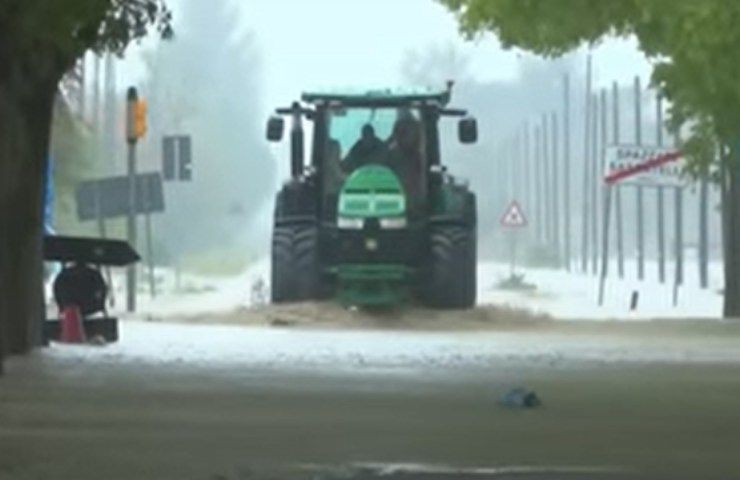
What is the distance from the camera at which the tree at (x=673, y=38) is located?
3959cm

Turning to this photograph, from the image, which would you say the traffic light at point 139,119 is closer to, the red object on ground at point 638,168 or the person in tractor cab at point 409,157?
the person in tractor cab at point 409,157

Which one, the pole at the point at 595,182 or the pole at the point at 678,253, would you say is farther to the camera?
the pole at the point at 595,182

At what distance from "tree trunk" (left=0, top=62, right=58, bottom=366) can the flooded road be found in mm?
522

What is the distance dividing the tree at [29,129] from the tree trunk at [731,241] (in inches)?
884

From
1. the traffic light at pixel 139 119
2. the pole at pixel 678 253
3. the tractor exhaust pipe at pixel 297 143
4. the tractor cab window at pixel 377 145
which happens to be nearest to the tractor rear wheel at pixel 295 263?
the tractor cab window at pixel 377 145

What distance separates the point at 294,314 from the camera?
44.4 metres

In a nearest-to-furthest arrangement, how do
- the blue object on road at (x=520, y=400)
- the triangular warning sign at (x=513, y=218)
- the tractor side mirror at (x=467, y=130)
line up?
the blue object on road at (x=520, y=400)
the tractor side mirror at (x=467, y=130)
the triangular warning sign at (x=513, y=218)

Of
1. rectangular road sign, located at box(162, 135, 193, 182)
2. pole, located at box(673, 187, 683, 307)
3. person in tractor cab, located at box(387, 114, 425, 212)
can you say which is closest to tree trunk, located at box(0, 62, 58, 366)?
person in tractor cab, located at box(387, 114, 425, 212)

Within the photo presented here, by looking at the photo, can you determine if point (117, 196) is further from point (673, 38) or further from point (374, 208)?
point (673, 38)

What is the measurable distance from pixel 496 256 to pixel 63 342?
2438 inches

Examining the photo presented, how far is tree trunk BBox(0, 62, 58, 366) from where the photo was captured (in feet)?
93.2

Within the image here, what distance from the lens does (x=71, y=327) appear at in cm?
3397

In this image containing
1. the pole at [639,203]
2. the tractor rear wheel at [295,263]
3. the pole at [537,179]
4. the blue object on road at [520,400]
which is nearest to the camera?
the blue object on road at [520,400]

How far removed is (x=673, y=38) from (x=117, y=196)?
2041cm
